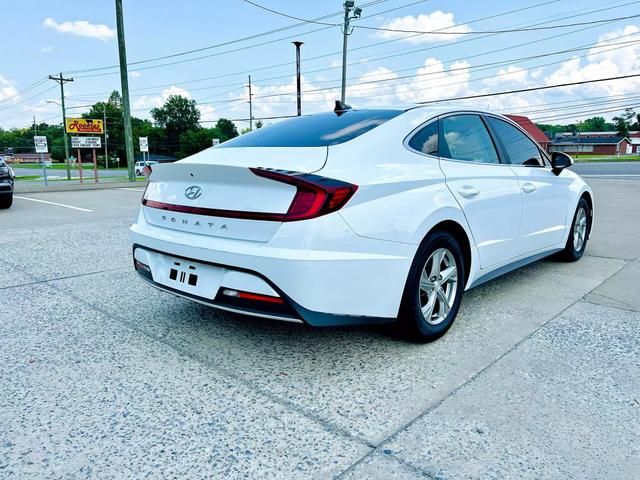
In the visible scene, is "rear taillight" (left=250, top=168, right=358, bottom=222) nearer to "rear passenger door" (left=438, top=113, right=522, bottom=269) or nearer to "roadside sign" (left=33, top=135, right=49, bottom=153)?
"rear passenger door" (left=438, top=113, right=522, bottom=269)

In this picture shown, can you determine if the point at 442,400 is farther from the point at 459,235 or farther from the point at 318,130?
the point at 318,130

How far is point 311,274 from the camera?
2406mm

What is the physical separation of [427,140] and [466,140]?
0.55 meters

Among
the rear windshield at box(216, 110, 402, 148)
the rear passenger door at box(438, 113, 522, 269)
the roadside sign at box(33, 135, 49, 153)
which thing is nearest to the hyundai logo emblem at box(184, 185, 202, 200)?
the rear windshield at box(216, 110, 402, 148)

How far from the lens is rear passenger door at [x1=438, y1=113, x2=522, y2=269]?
328 cm

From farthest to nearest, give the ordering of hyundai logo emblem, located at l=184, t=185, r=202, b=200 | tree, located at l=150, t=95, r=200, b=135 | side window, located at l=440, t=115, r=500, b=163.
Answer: tree, located at l=150, t=95, r=200, b=135 → side window, located at l=440, t=115, r=500, b=163 → hyundai logo emblem, located at l=184, t=185, r=202, b=200

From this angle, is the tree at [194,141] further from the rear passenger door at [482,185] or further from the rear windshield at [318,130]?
the rear passenger door at [482,185]

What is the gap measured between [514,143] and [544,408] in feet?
8.22

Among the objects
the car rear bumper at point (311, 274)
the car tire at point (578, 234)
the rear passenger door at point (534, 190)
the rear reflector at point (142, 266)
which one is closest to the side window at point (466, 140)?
the rear passenger door at point (534, 190)

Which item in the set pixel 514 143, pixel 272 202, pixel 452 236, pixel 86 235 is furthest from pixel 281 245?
pixel 86 235

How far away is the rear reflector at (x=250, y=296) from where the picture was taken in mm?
2496

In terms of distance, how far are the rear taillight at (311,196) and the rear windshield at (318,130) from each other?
0.45 meters

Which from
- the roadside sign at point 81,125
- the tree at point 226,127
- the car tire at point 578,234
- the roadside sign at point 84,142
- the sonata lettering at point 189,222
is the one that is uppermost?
the tree at point 226,127

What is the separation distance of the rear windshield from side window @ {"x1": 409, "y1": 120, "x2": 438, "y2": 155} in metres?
0.21
